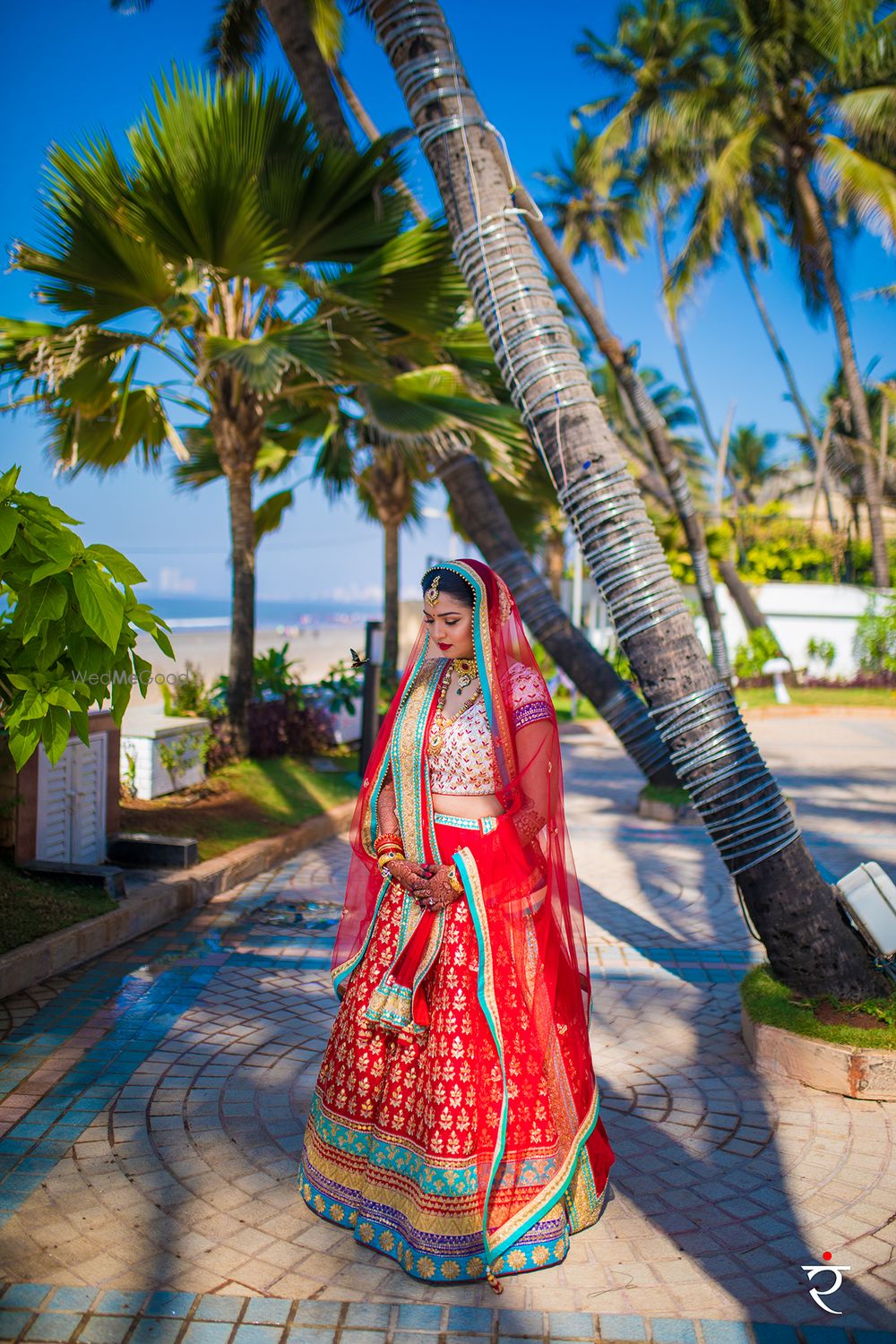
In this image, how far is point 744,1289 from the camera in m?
2.57

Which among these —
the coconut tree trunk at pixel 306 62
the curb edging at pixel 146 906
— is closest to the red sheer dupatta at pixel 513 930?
the curb edging at pixel 146 906

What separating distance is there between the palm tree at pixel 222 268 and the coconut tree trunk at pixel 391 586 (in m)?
6.17

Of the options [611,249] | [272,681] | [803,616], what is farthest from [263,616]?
[272,681]

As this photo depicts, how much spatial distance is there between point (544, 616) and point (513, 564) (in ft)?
2.00

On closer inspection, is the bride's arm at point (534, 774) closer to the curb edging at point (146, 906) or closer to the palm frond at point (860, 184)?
the curb edging at point (146, 906)

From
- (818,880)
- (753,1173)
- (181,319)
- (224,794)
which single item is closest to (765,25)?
(181,319)

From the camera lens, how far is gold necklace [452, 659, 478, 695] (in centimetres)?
294

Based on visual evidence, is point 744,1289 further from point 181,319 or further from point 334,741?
Answer: point 334,741

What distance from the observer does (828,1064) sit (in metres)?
3.68

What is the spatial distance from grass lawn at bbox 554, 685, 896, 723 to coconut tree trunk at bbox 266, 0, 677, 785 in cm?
778

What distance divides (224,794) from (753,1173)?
5722 mm

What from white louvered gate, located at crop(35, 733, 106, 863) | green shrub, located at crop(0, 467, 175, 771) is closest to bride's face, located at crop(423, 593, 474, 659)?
green shrub, located at crop(0, 467, 175, 771)

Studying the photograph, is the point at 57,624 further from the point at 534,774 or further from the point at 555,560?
the point at 555,560

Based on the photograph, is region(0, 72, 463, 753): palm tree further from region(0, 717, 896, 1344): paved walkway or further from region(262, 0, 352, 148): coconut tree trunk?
region(0, 717, 896, 1344): paved walkway
